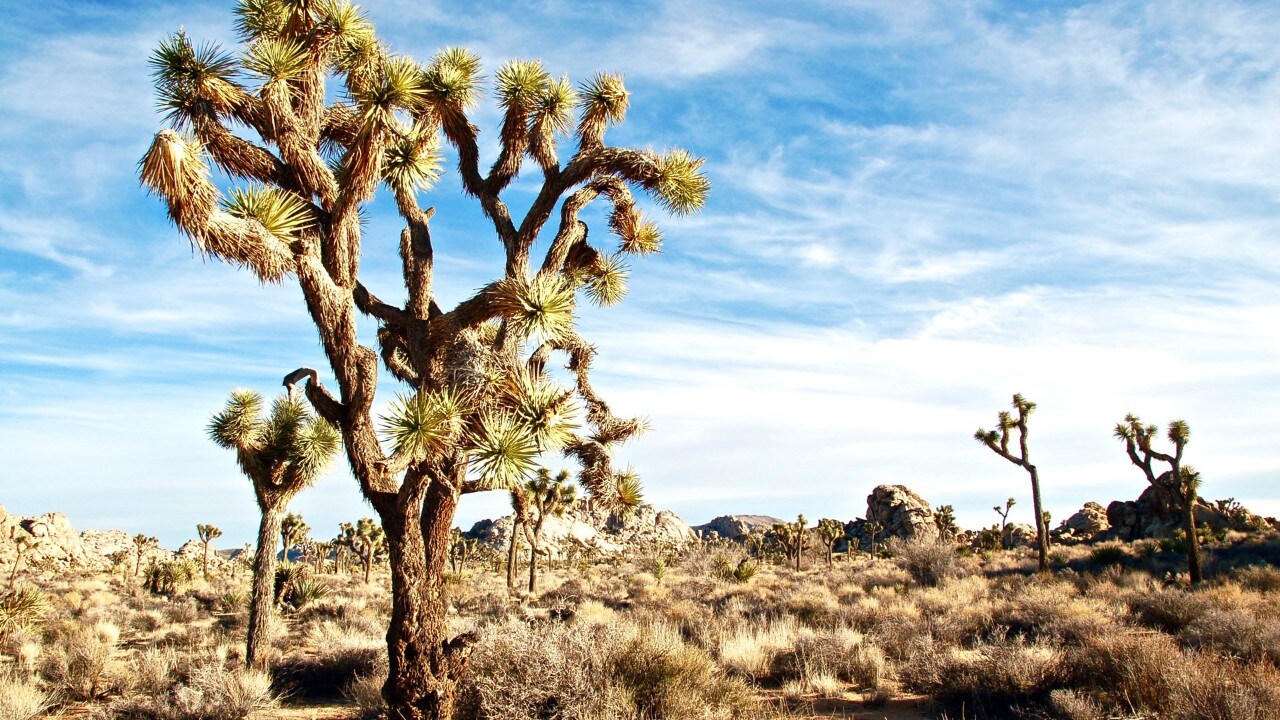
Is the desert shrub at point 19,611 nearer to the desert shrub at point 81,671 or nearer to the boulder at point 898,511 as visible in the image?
the desert shrub at point 81,671

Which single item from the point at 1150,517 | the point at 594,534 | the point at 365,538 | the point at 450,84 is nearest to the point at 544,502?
the point at 365,538

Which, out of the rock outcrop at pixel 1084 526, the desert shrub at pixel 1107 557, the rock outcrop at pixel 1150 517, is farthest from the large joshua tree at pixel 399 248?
the rock outcrop at pixel 1084 526

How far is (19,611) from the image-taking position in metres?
11.4

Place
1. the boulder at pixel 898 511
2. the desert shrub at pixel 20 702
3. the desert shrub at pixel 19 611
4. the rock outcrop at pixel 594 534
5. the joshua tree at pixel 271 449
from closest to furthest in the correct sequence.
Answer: the desert shrub at pixel 20 702 → the desert shrub at pixel 19 611 → the joshua tree at pixel 271 449 → the boulder at pixel 898 511 → the rock outcrop at pixel 594 534

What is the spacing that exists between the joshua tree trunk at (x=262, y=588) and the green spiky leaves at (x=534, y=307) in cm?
740

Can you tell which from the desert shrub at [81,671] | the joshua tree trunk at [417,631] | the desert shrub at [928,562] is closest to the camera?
the joshua tree trunk at [417,631]

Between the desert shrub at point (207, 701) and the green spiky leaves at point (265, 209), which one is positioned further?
the desert shrub at point (207, 701)

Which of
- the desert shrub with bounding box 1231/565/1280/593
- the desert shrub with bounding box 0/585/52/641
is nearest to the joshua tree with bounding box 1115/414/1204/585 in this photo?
the desert shrub with bounding box 1231/565/1280/593

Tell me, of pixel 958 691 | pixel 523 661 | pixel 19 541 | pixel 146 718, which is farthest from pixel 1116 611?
pixel 19 541

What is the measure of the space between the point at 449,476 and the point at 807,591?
13.2m

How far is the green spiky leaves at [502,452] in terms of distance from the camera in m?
6.76

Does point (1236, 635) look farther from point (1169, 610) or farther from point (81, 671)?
point (81, 671)

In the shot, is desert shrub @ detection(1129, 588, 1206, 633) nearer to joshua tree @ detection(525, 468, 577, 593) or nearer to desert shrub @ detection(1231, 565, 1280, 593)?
desert shrub @ detection(1231, 565, 1280, 593)

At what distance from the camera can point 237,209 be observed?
21.5ft
